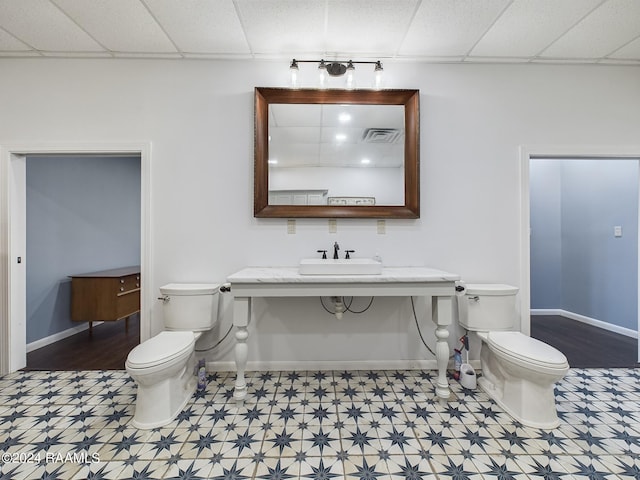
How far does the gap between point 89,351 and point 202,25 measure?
9.50 ft

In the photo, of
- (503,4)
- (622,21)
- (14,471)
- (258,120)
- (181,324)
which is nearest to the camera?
(14,471)

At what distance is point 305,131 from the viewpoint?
2.25 metres

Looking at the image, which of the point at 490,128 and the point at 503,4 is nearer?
the point at 503,4

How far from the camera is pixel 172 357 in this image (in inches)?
65.2

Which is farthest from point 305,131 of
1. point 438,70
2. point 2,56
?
point 2,56

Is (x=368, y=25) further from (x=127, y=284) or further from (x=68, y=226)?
(x=68, y=226)

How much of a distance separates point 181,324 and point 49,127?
187 centimetres

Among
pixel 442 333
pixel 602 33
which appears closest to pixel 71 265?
pixel 442 333

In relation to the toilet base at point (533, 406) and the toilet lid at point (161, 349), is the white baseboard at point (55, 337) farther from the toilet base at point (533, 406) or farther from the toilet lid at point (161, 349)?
the toilet base at point (533, 406)

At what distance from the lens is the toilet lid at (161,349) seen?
1584 millimetres

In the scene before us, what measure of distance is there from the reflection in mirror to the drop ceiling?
1.44 ft

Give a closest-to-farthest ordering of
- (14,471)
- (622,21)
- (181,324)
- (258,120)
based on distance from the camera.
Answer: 1. (14,471)
2. (622,21)
3. (181,324)
4. (258,120)

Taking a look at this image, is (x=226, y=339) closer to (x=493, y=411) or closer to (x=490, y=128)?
(x=493, y=411)

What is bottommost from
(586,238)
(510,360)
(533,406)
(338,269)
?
(533,406)
